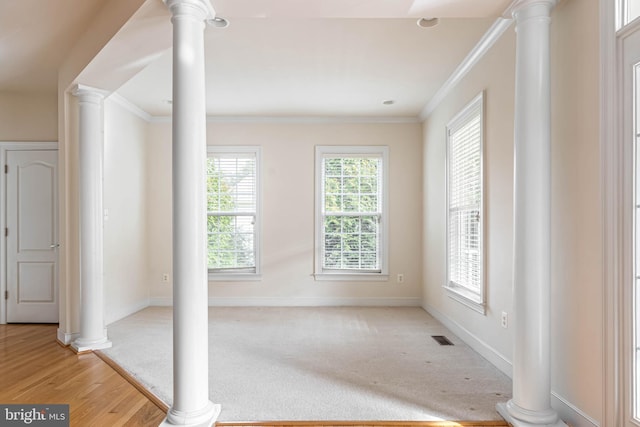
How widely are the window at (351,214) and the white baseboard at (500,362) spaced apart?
3.74 feet

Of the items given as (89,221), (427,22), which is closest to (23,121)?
(89,221)

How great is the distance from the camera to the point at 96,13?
3.04 meters

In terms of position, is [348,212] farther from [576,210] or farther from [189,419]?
[189,419]

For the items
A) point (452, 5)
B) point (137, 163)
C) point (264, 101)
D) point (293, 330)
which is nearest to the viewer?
point (452, 5)

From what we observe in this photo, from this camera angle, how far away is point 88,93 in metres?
3.83

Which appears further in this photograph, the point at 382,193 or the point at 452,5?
the point at 382,193

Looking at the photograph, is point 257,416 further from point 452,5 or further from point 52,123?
point 52,123

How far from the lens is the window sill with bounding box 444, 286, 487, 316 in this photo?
3.58m

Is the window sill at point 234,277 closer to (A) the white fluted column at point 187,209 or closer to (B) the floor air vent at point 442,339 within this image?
(B) the floor air vent at point 442,339

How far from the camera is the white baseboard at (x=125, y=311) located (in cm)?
480

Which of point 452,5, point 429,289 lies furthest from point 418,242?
point 452,5

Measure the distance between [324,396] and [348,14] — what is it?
97.5 inches

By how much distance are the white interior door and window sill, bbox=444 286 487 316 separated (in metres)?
4.53

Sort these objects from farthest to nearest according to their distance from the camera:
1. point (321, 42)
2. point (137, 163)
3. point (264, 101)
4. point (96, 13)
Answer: point (137, 163), point (264, 101), point (321, 42), point (96, 13)
